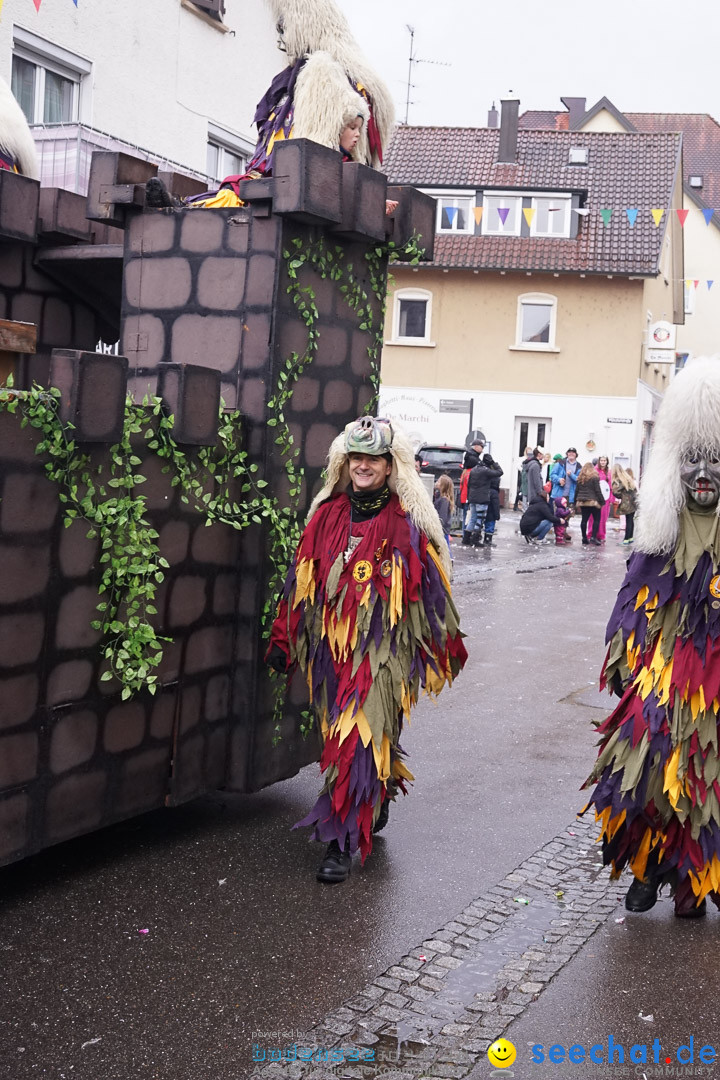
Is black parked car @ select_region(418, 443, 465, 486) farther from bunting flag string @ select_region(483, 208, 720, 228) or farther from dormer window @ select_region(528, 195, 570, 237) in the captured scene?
dormer window @ select_region(528, 195, 570, 237)

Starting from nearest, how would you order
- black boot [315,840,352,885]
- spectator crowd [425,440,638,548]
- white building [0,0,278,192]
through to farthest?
black boot [315,840,352,885] → white building [0,0,278,192] → spectator crowd [425,440,638,548]

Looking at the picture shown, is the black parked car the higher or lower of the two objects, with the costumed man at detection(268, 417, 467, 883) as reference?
higher

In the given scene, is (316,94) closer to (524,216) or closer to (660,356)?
(524,216)

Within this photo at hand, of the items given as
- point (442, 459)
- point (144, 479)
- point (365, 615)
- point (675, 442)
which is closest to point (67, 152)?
point (144, 479)

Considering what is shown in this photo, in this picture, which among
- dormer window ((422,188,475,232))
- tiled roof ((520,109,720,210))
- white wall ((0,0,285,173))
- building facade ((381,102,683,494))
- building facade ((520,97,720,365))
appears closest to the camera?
white wall ((0,0,285,173))

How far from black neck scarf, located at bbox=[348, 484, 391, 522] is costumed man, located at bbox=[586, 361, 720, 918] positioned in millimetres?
983

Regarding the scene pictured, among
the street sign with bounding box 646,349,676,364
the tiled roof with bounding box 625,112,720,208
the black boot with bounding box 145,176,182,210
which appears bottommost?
the black boot with bounding box 145,176,182,210

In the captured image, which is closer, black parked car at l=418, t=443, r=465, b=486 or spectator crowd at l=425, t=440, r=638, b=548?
spectator crowd at l=425, t=440, r=638, b=548

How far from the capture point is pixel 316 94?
538 cm

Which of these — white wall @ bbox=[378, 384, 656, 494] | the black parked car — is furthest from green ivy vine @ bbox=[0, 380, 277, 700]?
white wall @ bbox=[378, 384, 656, 494]

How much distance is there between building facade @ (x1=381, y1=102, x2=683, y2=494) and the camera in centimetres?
3117

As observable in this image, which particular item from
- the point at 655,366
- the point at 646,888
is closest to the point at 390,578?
the point at 646,888

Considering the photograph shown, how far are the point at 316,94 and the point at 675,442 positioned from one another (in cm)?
231

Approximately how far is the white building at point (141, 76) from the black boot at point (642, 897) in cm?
771
